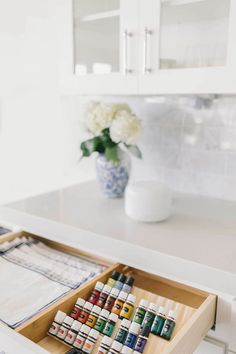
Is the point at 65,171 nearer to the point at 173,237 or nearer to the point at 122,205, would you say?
the point at 122,205

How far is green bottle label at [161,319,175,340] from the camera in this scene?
784 millimetres

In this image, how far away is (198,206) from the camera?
127 cm

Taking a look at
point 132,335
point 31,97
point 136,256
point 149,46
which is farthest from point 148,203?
point 31,97

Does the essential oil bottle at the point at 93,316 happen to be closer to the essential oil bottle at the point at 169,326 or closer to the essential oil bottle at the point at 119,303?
the essential oil bottle at the point at 119,303

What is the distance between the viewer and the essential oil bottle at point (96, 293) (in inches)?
35.0

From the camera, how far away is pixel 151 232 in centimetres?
102

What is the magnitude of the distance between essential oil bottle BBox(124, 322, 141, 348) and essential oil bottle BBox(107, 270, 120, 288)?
160 millimetres

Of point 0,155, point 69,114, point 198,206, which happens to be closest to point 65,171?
point 69,114

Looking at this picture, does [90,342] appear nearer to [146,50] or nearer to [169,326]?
[169,326]

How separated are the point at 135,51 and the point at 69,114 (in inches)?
29.2

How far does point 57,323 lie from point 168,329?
0.27m

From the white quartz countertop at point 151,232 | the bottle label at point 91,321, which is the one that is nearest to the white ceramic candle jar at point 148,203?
the white quartz countertop at point 151,232

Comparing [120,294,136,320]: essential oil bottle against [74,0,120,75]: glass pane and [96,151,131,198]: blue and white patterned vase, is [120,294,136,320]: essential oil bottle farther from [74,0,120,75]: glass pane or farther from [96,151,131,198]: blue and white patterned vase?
[74,0,120,75]: glass pane

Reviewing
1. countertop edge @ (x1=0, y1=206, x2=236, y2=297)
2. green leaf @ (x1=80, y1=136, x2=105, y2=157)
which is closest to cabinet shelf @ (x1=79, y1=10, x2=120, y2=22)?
green leaf @ (x1=80, y1=136, x2=105, y2=157)
